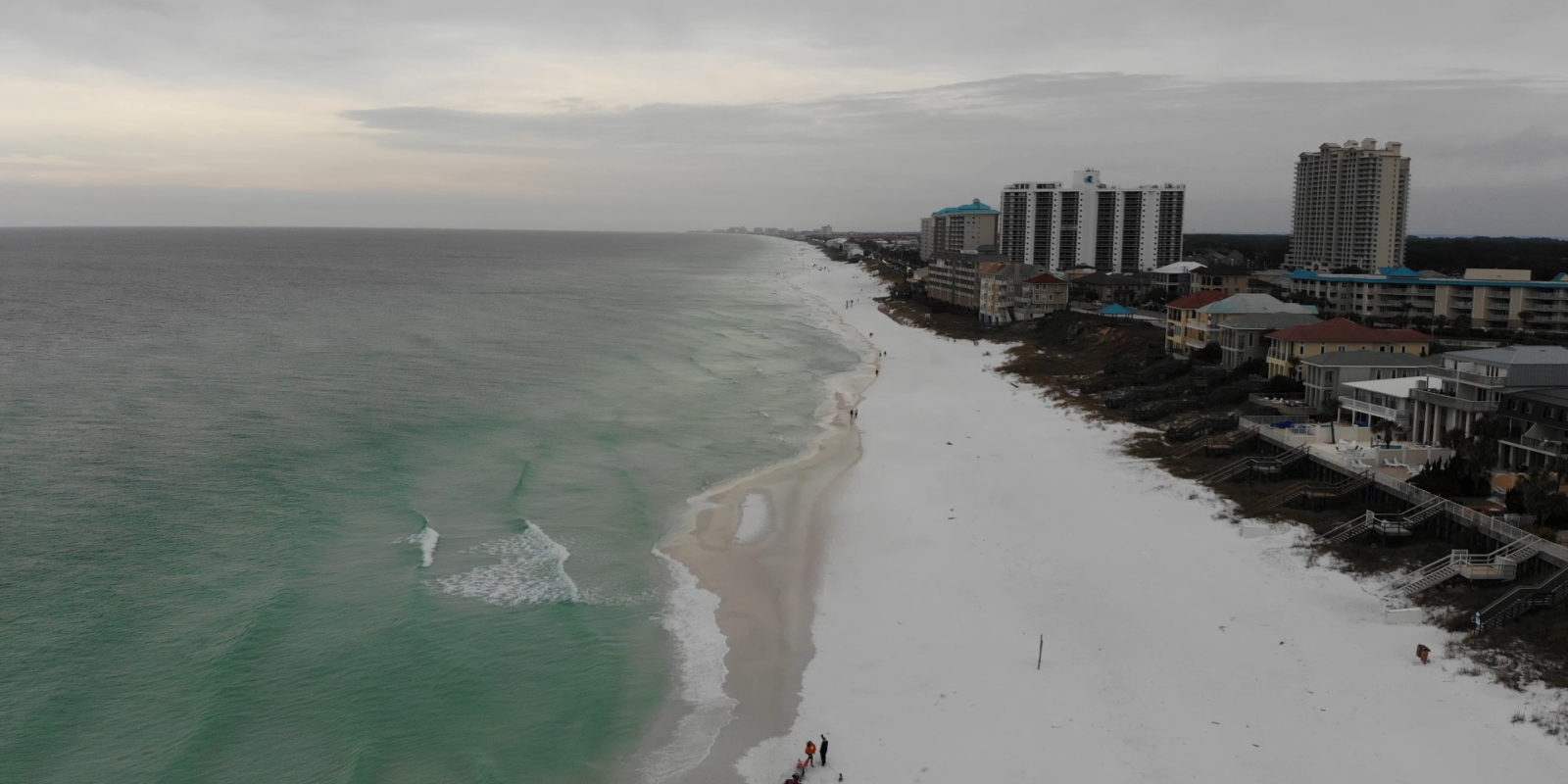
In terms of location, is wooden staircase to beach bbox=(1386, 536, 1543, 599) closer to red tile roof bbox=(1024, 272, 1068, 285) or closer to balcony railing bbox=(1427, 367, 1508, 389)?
balcony railing bbox=(1427, 367, 1508, 389)

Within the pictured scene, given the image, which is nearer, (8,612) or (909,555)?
(8,612)

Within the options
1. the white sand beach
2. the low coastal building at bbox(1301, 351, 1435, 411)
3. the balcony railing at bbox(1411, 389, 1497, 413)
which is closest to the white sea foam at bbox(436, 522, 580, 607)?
the white sand beach

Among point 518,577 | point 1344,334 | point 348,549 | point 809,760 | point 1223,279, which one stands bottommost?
point 809,760

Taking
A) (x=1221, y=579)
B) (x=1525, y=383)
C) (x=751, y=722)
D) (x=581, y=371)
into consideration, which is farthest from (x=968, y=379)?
(x=751, y=722)

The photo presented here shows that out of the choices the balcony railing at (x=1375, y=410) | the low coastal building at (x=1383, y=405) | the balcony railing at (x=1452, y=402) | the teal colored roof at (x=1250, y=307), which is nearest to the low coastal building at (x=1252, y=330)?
the teal colored roof at (x=1250, y=307)

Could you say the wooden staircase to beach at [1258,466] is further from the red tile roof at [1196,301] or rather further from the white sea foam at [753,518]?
the red tile roof at [1196,301]

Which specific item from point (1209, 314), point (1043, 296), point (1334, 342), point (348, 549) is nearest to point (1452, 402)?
point (1334, 342)

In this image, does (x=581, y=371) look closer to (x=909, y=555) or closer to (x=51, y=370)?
(x=51, y=370)

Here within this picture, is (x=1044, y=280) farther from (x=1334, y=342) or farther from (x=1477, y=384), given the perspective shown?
(x=1477, y=384)
